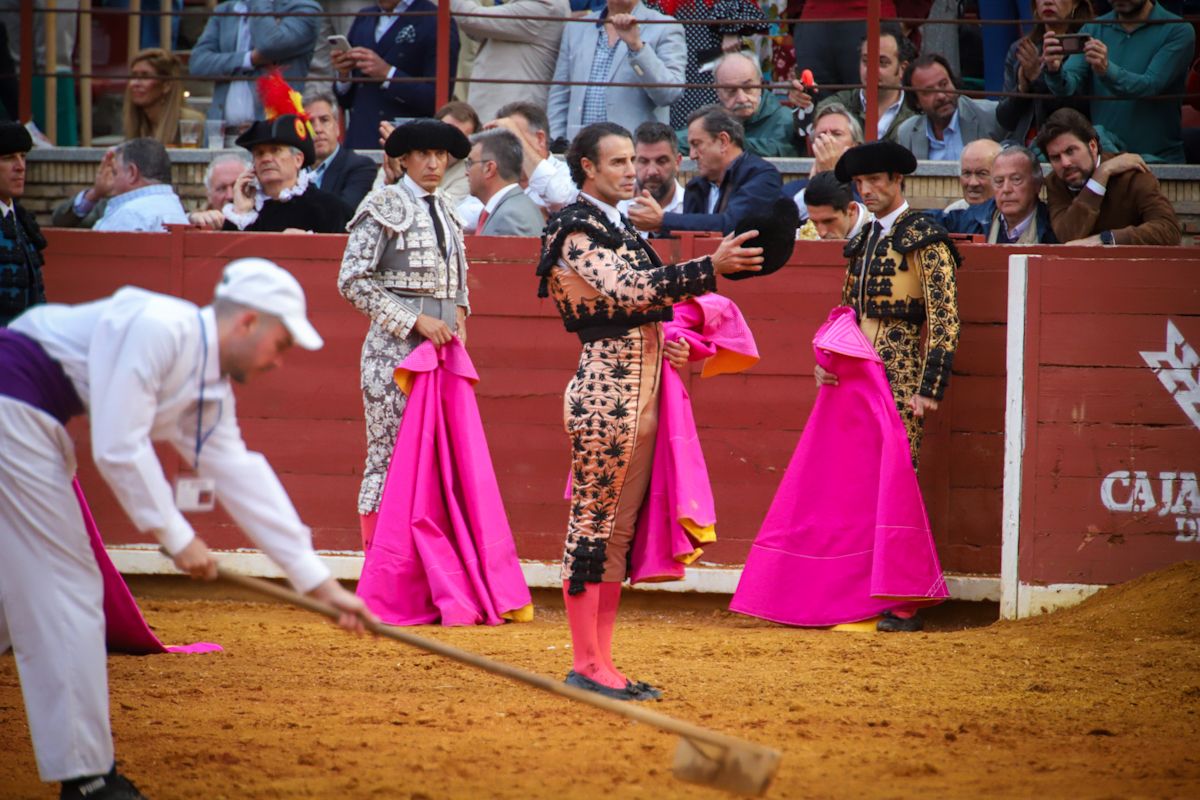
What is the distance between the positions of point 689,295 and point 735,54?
3.71 m

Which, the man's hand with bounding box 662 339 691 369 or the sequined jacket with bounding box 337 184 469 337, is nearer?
the man's hand with bounding box 662 339 691 369

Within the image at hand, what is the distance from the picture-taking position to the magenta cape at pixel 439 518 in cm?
652

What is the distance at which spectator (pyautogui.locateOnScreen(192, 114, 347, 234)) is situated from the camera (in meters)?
7.47

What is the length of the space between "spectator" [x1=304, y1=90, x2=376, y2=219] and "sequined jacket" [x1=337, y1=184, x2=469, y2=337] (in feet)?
4.63

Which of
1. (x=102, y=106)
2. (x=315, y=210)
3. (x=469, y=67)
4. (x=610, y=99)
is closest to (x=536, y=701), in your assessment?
(x=315, y=210)

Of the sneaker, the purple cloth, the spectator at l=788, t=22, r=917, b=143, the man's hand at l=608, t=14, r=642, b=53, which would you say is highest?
the man's hand at l=608, t=14, r=642, b=53

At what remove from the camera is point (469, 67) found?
8953mm

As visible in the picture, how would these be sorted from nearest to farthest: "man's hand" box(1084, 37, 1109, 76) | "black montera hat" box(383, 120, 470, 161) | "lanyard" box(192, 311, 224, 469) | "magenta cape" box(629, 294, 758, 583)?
"lanyard" box(192, 311, 224, 469) < "magenta cape" box(629, 294, 758, 583) < "black montera hat" box(383, 120, 470, 161) < "man's hand" box(1084, 37, 1109, 76)

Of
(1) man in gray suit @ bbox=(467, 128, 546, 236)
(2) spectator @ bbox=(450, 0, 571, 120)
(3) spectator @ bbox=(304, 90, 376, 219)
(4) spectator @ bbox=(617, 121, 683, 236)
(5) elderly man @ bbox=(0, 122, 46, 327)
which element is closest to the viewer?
(5) elderly man @ bbox=(0, 122, 46, 327)

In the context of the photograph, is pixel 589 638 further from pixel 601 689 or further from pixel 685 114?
pixel 685 114

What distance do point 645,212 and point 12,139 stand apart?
8.71ft

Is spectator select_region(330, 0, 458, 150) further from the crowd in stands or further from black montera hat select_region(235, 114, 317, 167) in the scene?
black montera hat select_region(235, 114, 317, 167)

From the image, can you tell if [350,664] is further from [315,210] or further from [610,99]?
[610,99]

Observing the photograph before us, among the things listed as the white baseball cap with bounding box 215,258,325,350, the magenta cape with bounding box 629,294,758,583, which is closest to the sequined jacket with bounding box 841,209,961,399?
the magenta cape with bounding box 629,294,758,583
